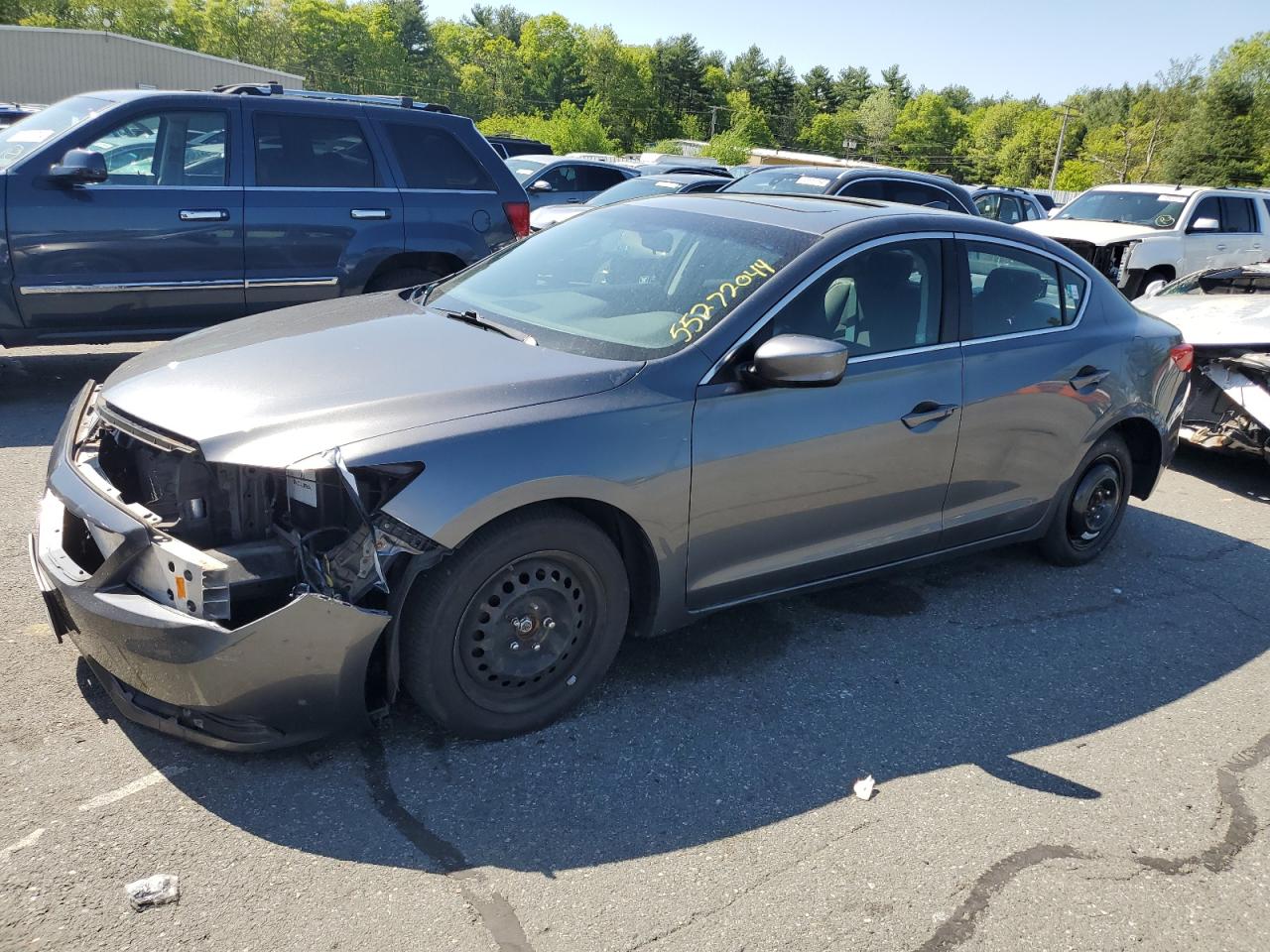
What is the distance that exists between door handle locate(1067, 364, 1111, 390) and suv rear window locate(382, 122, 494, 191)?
486cm

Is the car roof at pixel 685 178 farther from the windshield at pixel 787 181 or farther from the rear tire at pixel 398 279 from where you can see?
the rear tire at pixel 398 279

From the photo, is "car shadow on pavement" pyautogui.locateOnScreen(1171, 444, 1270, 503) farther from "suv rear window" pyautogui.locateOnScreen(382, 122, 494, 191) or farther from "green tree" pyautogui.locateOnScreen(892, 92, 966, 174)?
"green tree" pyautogui.locateOnScreen(892, 92, 966, 174)

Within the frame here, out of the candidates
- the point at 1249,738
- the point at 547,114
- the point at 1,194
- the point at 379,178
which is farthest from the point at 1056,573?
the point at 547,114

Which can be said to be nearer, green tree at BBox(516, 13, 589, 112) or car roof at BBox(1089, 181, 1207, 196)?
car roof at BBox(1089, 181, 1207, 196)

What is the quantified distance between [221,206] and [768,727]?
5315mm

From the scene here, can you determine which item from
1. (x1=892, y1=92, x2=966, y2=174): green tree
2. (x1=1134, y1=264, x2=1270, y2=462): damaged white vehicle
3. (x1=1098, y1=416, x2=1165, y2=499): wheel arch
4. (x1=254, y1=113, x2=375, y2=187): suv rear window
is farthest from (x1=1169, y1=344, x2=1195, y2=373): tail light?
(x1=892, y1=92, x2=966, y2=174): green tree

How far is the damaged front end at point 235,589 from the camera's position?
8.76 ft

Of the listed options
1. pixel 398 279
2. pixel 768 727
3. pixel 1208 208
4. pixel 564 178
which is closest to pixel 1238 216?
pixel 1208 208

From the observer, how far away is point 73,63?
43094 mm

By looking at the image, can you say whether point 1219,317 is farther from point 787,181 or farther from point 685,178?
point 685,178

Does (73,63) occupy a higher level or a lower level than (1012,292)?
higher

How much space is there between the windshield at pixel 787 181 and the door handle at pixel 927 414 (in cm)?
608

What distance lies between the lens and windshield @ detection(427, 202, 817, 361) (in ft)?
11.7

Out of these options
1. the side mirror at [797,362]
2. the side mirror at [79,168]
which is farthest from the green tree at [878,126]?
the side mirror at [797,362]
